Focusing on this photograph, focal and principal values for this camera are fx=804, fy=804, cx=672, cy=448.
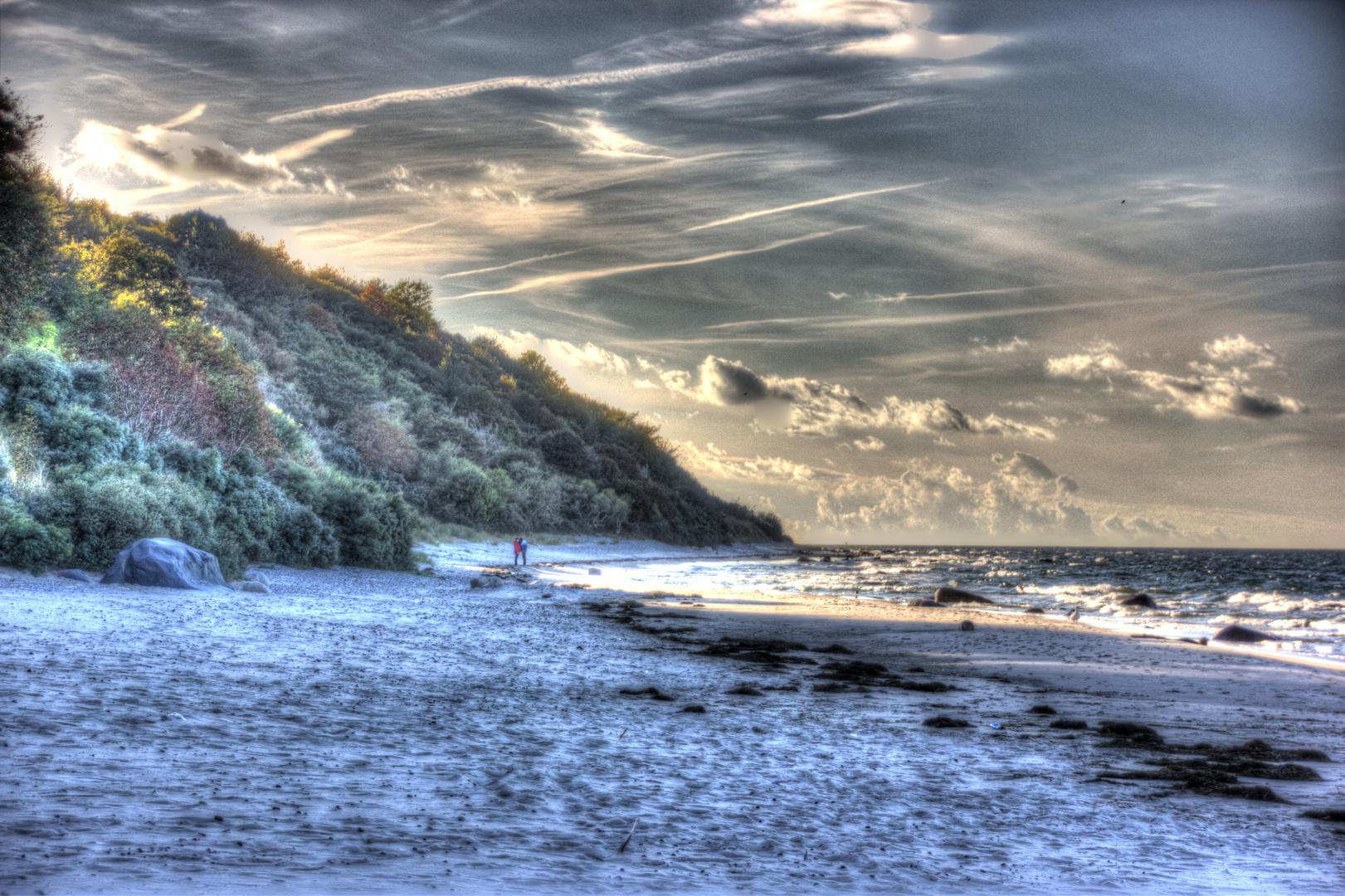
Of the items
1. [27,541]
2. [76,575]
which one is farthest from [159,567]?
[27,541]

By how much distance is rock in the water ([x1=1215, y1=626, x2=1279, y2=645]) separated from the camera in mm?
16969

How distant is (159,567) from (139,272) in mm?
36856

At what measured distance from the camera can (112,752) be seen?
4.63 m

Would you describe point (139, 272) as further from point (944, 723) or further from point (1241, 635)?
point (1241, 635)

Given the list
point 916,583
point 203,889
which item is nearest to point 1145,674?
point 203,889

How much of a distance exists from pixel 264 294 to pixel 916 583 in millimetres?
55051

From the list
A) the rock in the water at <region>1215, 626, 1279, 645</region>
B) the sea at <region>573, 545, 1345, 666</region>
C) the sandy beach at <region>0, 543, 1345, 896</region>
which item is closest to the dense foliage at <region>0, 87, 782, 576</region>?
the sandy beach at <region>0, 543, 1345, 896</region>

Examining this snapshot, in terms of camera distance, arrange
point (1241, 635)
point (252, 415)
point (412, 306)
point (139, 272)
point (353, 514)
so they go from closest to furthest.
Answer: point (1241, 635) → point (353, 514) → point (252, 415) → point (139, 272) → point (412, 306)

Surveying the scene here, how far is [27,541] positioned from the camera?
1338cm

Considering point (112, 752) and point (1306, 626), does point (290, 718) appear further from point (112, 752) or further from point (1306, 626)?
point (1306, 626)

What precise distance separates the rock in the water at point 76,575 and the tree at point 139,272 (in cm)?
2379

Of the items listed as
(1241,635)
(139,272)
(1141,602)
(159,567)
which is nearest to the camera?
(159,567)

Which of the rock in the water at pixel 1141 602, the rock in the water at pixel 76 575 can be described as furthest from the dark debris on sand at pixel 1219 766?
the rock in the water at pixel 1141 602

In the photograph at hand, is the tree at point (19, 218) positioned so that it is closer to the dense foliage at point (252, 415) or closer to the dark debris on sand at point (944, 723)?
the dense foliage at point (252, 415)
